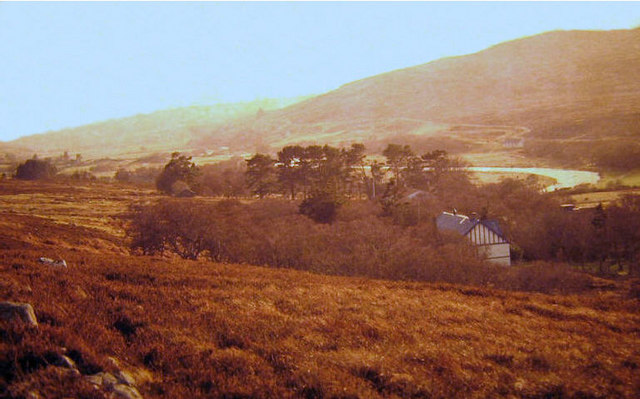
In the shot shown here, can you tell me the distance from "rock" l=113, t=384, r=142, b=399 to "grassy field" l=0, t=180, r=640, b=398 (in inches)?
8.1

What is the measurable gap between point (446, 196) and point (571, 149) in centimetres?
5745

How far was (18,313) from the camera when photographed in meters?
7.25

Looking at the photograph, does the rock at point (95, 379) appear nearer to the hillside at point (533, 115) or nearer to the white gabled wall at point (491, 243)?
the white gabled wall at point (491, 243)

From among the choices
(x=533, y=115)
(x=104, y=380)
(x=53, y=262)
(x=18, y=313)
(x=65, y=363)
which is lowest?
(x=104, y=380)

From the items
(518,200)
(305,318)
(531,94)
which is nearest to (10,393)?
(305,318)

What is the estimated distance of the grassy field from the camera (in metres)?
6.79

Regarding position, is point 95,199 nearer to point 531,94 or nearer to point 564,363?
point 564,363

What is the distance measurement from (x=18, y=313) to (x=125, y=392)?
2670 mm

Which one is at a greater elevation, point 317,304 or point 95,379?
point 95,379

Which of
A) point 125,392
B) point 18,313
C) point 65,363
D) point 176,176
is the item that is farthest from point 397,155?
point 125,392

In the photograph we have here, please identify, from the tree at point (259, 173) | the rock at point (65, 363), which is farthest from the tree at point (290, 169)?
the rock at point (65, 363)

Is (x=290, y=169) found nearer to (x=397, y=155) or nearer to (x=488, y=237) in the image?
(x=397, y=155)

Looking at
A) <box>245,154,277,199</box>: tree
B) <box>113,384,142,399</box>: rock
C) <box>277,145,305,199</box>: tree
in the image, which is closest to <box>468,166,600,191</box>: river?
<box>277,145,305,199</box>: tree

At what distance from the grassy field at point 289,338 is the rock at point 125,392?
0.68 ft
